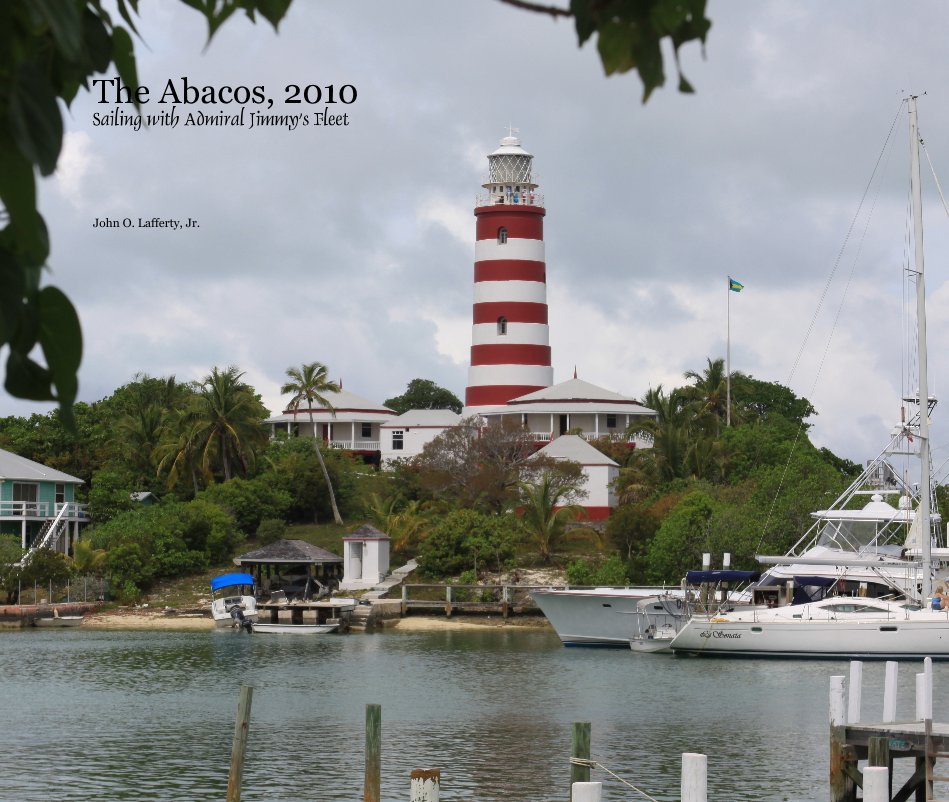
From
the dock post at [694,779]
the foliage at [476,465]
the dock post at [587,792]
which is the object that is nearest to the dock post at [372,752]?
the dock post at [694,779]

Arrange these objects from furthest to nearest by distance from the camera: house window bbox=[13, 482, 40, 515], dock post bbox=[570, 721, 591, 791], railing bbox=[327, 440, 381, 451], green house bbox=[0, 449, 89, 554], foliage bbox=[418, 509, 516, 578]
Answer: railing bbox=[327, 440, 381, 451] < house window bbox=[13, 482, 40, 515] < green house bbox=[0, 449, 89, 554] < foliage bbox=[418, 509, 516, 578] < dock post bbox=[570, 721, 591, 791]

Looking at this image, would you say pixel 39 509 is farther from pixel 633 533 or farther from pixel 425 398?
pixel 425 398

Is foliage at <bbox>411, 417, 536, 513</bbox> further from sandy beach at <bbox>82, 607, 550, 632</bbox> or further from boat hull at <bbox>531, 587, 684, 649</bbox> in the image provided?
boat hull at <bbox>531, 587, 684, 649</bbox>

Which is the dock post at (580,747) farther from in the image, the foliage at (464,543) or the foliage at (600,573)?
the foliage at (464,543)

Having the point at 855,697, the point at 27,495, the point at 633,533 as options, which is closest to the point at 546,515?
the point at 633,533

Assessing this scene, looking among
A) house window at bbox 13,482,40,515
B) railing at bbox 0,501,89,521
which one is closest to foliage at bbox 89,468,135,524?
railing at bbox 0,501,89,521

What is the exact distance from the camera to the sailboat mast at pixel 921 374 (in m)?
38.7

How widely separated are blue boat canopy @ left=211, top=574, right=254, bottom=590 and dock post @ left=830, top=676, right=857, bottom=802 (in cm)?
3734

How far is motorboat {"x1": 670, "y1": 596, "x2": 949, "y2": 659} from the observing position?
37719mm

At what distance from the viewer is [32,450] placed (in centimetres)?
6431

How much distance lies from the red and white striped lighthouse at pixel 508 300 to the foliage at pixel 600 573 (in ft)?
65.0

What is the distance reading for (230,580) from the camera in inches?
2057

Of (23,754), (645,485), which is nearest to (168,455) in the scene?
(645,485)

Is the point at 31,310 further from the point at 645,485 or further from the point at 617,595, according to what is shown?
the point at 645,485
